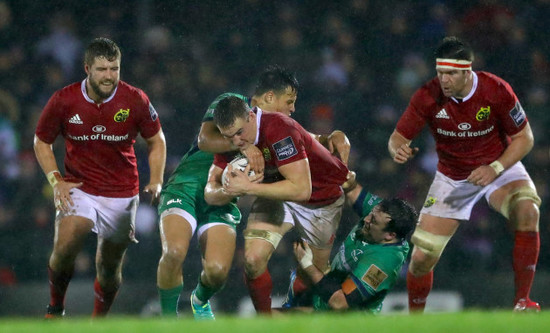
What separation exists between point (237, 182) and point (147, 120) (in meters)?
1.29

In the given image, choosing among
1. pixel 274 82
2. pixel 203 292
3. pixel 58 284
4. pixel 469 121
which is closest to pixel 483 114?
pixel 469 121

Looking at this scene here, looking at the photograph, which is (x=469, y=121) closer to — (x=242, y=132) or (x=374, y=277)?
(x=374, y=277)

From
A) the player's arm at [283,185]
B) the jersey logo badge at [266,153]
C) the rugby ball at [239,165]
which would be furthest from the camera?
the jersey logo badge at [266,153]

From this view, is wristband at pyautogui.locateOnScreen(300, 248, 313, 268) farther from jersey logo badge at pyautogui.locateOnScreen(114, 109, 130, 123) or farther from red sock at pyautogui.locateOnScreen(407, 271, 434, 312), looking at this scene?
jersey logo badge at pyautogui.locateOnScreen(114, 109, 130, 123)

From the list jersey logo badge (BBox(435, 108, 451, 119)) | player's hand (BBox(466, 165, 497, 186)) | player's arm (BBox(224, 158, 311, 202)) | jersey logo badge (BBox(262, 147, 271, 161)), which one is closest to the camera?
player's arm (BBox(224, 158, 311, 202))

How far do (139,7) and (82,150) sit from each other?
4.94 m

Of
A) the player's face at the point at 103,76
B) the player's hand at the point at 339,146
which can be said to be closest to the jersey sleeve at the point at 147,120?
the player's face at the point at 103,76

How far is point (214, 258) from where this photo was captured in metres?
6.80

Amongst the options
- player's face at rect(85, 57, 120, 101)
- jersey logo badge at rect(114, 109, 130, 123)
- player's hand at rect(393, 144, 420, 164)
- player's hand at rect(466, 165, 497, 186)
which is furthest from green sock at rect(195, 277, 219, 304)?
player's hand at rect(466, 165, 497, 186)

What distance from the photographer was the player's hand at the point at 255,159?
6.37 m

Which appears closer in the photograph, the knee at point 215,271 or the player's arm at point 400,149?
the knee at point 215,271

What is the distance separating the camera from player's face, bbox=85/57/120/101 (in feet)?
22.7

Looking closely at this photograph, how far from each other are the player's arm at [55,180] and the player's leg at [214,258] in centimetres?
103

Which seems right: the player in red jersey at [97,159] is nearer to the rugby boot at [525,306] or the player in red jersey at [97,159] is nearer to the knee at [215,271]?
the knee at [215,271]
